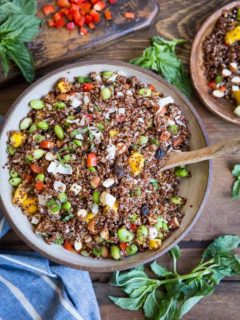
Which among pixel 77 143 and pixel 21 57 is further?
pixel 21 57

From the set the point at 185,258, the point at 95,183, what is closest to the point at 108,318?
the point at 185,258

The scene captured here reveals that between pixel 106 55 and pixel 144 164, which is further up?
pixel 106 55

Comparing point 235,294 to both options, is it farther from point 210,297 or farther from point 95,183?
point 95,183

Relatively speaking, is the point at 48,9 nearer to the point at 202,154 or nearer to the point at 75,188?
the point at 75,188

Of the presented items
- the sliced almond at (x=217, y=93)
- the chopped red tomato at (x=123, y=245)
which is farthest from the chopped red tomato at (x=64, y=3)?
the chopped red tomato at (x=123, y=245)

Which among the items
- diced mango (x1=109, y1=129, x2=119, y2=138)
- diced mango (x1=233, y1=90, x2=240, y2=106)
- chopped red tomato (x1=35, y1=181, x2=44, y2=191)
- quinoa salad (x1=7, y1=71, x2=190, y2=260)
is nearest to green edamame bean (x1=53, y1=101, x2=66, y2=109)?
quinoa salad (x1=7, y1=71, x2=190, y2=260)

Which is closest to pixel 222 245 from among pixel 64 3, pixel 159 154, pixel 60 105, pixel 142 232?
pixel 142 232

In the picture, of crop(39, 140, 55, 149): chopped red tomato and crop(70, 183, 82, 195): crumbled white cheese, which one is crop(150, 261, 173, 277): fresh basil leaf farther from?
crop(39, 140, 55, 149): chopped red tomato
